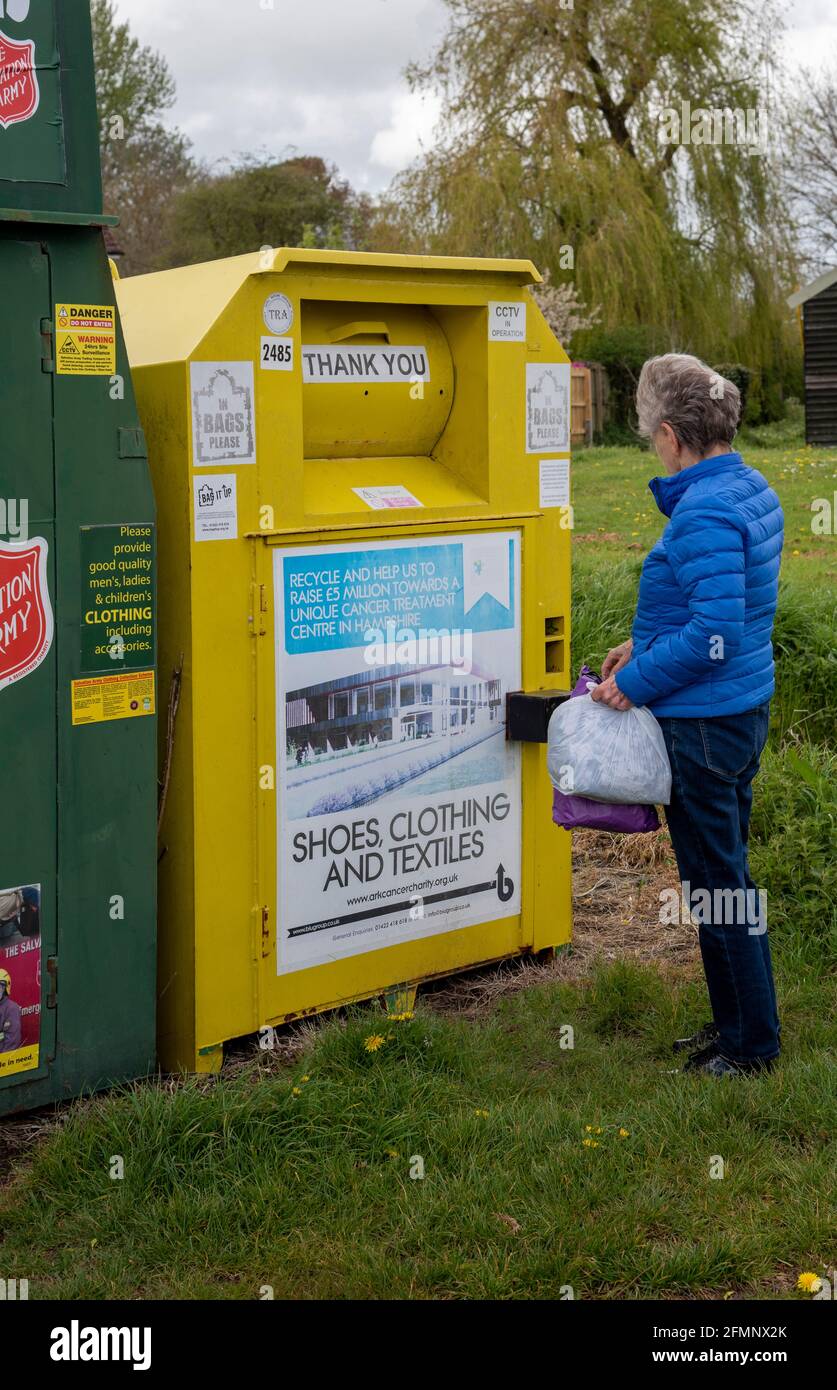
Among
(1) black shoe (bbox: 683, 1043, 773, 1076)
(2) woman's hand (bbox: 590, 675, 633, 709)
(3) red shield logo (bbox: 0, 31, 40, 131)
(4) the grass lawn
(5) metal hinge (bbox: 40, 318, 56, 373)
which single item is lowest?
(4) the grass lawn

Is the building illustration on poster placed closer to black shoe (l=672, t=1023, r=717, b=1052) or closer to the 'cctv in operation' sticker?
the 'cctv in operation' sticker

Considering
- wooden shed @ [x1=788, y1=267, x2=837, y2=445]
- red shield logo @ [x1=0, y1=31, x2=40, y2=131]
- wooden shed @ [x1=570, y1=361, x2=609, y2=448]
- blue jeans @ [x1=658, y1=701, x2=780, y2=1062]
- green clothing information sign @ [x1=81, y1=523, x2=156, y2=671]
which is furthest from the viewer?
wooden shed @ [x1=570, y1=361, x2=609, y2=448]

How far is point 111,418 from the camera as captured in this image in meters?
3.35

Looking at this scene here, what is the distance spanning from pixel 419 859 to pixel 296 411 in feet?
4.28

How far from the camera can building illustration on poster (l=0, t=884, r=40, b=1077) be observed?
130 inches

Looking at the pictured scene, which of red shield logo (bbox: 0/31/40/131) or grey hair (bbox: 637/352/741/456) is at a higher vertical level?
red shield logo (bbox: 0/31/40/131)

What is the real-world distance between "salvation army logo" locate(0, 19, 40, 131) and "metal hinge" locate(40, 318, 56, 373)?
42cm

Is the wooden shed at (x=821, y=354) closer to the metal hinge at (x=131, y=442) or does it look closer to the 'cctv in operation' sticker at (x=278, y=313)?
the 'cctv in operation' sticker at (x=278, y=313)

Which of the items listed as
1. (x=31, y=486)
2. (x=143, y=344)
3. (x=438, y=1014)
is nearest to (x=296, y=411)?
(x=143, y=344)

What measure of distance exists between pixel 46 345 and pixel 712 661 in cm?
165

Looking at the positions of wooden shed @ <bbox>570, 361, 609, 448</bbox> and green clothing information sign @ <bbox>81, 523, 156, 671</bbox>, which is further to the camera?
wooden shed @ <bbox>570, 361, 609, 448</bbox>

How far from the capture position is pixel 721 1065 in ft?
11.9

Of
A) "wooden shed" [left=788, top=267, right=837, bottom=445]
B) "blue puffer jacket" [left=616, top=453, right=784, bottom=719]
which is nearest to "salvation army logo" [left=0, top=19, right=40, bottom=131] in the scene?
"blue puffer jacket" [left=616, top=453, right=784, bottom=719]

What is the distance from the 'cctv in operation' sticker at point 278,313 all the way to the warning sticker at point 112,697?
36.2 inches
